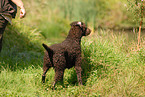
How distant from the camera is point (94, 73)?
426 cm

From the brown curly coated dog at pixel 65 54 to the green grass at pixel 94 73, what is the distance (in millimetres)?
264

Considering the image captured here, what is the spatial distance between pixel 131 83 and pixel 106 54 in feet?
4.04

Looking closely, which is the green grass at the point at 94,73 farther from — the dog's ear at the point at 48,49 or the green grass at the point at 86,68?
the dog's ear at the point at 48,49

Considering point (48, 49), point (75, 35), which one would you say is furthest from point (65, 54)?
point (75, 35)

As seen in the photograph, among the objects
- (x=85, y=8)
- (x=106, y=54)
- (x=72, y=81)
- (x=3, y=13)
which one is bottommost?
(x=72, y=81)

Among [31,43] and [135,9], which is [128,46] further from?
[31,43]

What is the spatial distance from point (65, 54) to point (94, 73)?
926 millimetres

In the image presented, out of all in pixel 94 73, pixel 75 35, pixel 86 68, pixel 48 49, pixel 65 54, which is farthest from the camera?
pixel 86 68

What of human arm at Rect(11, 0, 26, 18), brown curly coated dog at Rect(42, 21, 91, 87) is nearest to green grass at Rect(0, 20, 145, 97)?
brown curly coated dog at Rect(42, 21, 91, 87)

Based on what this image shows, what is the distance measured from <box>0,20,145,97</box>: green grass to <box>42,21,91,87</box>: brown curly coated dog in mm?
264

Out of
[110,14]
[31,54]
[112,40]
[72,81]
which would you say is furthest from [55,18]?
[72,81]

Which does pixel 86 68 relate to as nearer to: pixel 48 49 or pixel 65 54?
pixel 65 54

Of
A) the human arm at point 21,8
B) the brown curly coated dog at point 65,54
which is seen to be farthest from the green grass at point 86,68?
the human arm at point 21,8

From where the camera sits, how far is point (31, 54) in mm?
6113
